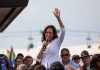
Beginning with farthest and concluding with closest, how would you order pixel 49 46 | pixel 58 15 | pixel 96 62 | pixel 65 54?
pixel 65 54
pixel 58 15
pixel 49 46
pixel 96 62

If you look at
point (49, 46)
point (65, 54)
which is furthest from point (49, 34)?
point (65, 54)

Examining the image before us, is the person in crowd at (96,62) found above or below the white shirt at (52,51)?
below

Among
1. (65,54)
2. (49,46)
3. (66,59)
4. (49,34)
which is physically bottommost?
(66,59)

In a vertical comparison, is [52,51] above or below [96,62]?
above

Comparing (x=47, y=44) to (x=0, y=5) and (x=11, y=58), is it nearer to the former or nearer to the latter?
(x=0, y=5)

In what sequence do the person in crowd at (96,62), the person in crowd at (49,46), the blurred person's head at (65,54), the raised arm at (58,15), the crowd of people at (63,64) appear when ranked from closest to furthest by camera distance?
the crowd of people at (63,64) < the person in crowd at (96,62) < the person in crowd at (49,46) < the raised arm at (58,15) < the blurred person's head at (65,54)

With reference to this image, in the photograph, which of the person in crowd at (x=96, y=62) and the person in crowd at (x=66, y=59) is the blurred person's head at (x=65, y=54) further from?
the person in crowd at (x=96, y=62)

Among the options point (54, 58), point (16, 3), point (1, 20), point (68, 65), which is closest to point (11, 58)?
point (68, 65)

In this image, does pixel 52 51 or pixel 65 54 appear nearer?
pixel 52 51

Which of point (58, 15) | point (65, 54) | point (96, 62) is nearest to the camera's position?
point (96, 62)

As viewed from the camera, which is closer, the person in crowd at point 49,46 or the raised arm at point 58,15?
the person in crowd at point 49,46

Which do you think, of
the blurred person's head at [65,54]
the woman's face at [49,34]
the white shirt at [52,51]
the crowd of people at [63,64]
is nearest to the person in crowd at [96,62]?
the crowd of people at [63,64]

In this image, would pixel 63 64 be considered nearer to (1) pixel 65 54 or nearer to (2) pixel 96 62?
(1) pixel 65 54

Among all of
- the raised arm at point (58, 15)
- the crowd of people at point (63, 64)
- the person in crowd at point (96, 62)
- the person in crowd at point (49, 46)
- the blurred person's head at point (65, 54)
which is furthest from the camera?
the blurred person's head at point (65, 54)
